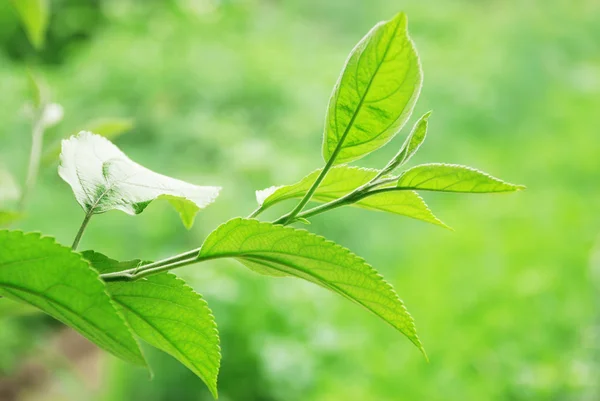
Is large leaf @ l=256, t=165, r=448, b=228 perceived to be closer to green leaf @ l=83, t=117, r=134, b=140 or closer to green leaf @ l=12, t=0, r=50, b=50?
green leaf @ l=83, t=117, r=134, b=140

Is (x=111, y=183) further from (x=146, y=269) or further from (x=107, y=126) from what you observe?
(x=107, y=126)

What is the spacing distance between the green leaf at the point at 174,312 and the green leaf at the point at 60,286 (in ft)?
0.12

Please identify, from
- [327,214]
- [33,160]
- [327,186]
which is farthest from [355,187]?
A: [327,214]

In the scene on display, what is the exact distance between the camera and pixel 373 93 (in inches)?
11.6

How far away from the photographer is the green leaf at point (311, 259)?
0.94 feet

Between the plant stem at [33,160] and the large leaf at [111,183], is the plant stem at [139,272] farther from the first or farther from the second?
the plant stem at [33,160]

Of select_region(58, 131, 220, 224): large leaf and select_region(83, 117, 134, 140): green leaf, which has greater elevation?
select_region(83, 117, 134, 140): green leaf

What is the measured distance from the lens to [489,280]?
2539 millimetres

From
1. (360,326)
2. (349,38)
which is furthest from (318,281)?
(349,38)

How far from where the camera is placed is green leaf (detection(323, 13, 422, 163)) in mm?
276

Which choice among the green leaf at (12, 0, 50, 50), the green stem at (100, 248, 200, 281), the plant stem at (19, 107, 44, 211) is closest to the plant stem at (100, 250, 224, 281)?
the green stem at (100, 248, 200, 281)

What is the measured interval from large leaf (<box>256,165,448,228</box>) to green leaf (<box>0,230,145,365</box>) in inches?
4.3

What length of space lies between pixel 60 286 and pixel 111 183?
3.2 inches

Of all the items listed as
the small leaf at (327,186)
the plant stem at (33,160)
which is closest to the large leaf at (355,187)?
the small leaf at (327,186)
